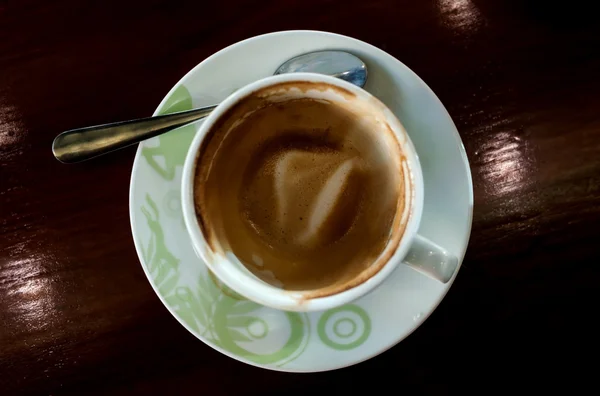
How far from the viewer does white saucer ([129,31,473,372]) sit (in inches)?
37.3

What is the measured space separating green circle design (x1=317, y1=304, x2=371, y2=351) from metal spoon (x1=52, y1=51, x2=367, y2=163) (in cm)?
44

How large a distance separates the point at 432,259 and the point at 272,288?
28cm

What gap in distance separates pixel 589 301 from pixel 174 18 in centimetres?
112

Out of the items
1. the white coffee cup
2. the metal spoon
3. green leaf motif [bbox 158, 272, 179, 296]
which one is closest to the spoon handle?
the metal spoon

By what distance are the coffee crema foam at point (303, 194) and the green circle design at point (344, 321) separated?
0.06 m

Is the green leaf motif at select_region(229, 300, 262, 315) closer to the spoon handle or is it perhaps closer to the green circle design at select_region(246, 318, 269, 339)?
the green circle design at select_region(246, 318, 269, 339)

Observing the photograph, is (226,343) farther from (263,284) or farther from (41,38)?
(41,38)

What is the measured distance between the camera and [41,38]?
110 cm

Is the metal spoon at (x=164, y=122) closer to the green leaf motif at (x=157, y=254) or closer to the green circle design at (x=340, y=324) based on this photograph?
the green leaf motif at (x=157, y=254)

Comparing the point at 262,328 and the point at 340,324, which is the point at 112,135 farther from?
the point at 340,324

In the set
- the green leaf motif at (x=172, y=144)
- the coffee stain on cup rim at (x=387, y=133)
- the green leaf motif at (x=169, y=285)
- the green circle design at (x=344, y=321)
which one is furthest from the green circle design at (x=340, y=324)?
the green leaf motif at (x=172, y=144)

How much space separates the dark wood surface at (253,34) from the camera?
109 cm

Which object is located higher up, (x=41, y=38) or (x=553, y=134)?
(x=41, y=38)

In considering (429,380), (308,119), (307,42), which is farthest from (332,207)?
(429,380)
